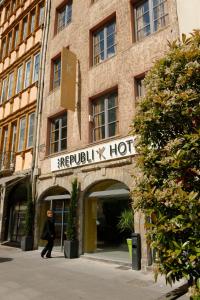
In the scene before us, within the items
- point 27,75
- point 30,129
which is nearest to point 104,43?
point 30,129

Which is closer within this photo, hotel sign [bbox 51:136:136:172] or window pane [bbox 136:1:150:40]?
hotel sign [bbox 51:136:136:172]

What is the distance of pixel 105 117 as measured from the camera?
35.9ft

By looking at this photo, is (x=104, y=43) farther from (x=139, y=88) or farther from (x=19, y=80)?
(x=19, y=80)

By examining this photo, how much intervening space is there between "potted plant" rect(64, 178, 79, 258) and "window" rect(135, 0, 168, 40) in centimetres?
648

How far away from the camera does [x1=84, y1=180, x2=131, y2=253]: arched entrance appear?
1019 centimetres

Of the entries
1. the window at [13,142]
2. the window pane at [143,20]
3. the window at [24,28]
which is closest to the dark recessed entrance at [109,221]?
the window at [13,142]

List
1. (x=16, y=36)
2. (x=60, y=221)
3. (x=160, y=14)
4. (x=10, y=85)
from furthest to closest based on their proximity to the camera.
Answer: (x=16, y=36) → (x=10, y=85) → (x=60, y=221) → (x=160, y=14)

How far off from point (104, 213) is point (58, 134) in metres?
4.44

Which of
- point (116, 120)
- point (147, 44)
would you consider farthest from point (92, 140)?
point (147, 44)

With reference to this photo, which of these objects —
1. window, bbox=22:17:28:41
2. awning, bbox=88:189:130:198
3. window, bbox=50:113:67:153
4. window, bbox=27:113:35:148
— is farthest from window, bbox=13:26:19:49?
awning, bbox=88:189:130:198

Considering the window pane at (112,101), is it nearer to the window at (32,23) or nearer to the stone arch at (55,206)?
the stone arch at (55,206)

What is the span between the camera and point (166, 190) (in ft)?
13.9

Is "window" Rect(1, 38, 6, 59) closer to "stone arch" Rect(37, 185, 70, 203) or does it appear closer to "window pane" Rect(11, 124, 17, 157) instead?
"window pane" Rect(11, 124, 17, 157)

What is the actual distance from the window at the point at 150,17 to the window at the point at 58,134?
5125 mm
